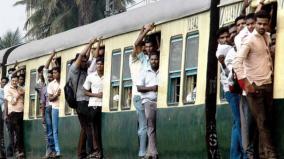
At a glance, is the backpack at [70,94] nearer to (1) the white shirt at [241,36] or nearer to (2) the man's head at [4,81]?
(2) the man's head at [4,81]

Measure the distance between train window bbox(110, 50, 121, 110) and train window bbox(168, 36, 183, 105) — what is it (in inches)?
91.2

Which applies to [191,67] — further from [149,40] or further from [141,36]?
[149,40]

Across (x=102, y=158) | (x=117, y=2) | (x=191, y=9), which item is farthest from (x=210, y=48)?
(x=117, y=2)

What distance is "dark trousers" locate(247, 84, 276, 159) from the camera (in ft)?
41.3

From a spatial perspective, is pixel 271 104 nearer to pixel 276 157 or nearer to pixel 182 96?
pixel 276 157

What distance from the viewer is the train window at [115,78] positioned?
18156 mm

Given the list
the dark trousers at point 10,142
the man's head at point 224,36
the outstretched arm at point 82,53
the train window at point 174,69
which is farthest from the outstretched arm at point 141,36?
the dark trousers at point 10,142

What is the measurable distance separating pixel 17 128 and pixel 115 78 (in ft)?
19.0

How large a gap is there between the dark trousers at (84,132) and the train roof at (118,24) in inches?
54.3

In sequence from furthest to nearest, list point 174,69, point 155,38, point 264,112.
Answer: point 155,38 < point 174,69 < point 264,112

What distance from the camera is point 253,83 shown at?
12797 millimetres

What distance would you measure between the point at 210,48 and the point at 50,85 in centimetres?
697

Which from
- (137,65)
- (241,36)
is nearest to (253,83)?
(241,36)

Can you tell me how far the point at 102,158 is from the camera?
61.3ft
